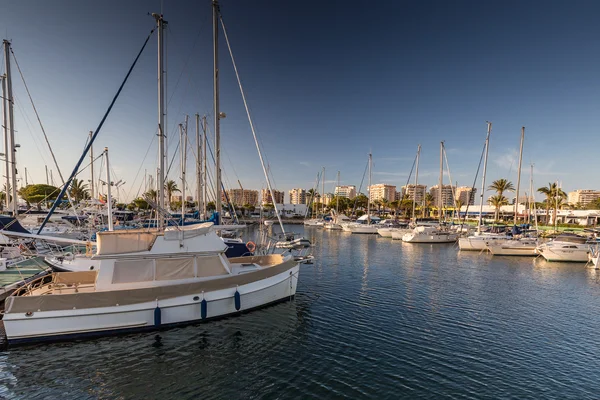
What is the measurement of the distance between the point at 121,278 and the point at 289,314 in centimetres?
795

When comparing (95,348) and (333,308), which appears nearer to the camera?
(95,348)

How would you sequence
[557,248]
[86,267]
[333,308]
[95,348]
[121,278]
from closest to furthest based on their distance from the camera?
[95,348], [121,278], [333,308], [86,267], [557,248]

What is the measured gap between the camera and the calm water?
8.17 meters

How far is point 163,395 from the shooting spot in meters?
7.73

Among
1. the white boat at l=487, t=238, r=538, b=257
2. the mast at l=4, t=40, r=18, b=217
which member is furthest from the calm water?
the white boat at l=487, t=238, r=538, b=257

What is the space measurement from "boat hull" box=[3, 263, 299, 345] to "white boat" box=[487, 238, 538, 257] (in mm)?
34026

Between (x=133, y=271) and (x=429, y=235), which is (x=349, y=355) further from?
(x=429, y=235)

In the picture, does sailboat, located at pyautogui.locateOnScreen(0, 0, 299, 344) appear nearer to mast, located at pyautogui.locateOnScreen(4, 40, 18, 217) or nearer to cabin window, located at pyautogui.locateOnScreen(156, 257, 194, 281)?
cabin window, located at pyautogui.locateOnScreen(156, 257, 194, 281)

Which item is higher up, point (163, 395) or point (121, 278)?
point (121, 278)

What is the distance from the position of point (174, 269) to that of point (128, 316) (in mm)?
2439

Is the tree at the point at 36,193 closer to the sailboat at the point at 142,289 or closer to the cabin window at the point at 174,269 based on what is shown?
the sailboat at the point at 142,289

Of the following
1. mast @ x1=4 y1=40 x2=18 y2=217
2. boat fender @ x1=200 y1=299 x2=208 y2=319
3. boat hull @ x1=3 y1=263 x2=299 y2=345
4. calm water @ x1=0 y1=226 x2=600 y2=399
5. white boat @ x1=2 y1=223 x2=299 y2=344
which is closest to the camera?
calm water @ x1=0 y1=226 x2=600 y2=399

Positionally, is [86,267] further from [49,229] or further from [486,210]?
[486,210]

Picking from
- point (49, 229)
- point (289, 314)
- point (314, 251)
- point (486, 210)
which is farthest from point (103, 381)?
point (486, 210)
